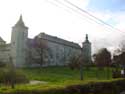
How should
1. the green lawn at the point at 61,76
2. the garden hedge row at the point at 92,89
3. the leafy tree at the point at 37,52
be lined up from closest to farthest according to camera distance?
the garden hedge row at the point at 92,89
the green lawn at the point at 61,76
the leafy tree at the point at 37,52

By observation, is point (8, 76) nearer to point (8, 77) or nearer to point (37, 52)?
point (8, 77)

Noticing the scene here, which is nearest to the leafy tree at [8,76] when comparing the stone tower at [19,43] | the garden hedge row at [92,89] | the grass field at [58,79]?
the grass field at [58,79]

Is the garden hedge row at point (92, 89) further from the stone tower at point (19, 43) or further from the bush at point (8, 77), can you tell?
the stone tower at point (19, 43)

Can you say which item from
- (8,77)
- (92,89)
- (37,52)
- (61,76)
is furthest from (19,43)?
(92,89)

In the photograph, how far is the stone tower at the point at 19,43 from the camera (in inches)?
3113

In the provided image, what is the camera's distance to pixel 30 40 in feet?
274

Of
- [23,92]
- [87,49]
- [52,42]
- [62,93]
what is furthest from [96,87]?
[87,49]

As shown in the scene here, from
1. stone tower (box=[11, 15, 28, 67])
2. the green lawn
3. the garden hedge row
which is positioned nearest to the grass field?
the green lawn

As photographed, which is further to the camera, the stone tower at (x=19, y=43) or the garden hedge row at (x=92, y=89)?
the stone tower at (x=19, y=43)

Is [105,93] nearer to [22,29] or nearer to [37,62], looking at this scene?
[37,62]

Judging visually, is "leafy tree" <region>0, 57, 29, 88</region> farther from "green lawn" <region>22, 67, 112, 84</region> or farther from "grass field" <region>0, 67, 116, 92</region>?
"green lawn" <region>22, 67, 112, 84</region>

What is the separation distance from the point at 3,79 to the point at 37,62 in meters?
57.3

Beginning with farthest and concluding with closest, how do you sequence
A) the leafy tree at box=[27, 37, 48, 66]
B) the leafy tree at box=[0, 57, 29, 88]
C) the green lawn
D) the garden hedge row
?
the leafy tree at box=[27, 37, 48, 66] < the green lawn < the leafy tree at box=[0, 57, 29, 88] < the garden hedge row

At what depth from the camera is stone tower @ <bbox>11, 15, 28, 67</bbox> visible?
79.1m
